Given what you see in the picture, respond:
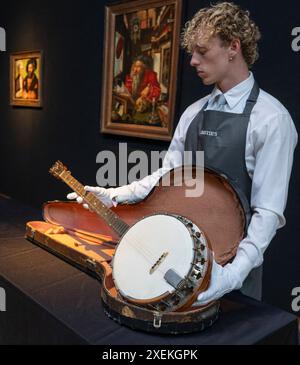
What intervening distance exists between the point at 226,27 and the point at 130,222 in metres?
0.88

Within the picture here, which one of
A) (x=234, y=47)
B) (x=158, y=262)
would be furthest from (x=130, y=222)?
(x=234, y=47)

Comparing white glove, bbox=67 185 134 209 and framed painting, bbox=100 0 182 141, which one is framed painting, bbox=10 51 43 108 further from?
white glove, bbox=67 185 134 209

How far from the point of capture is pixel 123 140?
140 inches

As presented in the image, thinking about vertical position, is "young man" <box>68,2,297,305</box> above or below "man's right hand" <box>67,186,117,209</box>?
above

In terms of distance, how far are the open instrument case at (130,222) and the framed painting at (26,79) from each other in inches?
122

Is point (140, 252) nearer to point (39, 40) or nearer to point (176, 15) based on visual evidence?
point (176, 15)

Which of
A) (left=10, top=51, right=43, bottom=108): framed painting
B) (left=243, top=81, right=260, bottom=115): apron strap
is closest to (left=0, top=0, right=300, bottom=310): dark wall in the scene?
(left=10, top=51, right=43, bottom=108): framed painting

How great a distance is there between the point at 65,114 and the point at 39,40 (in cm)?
105

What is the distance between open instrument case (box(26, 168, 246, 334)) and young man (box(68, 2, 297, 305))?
0.08m

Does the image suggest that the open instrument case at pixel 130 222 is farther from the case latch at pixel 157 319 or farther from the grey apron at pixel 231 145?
the grey apron at pixel 231 145

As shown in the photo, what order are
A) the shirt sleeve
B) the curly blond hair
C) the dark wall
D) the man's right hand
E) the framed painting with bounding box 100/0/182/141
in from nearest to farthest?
→ 1. the shirt sleeve
2. the curly blond hair
3. the man's right hand
4. the dark wall
5. the framed painting with bounding box 100/0/182/141

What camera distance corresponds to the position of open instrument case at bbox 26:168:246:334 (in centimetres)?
109

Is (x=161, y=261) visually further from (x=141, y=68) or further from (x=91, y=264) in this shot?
(x=141, y=68)

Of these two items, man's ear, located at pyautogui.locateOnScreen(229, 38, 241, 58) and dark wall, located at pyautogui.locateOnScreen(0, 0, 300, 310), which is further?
dark wall, located at pyautogui.locateOnScreen(0, 0, 300, 310)
